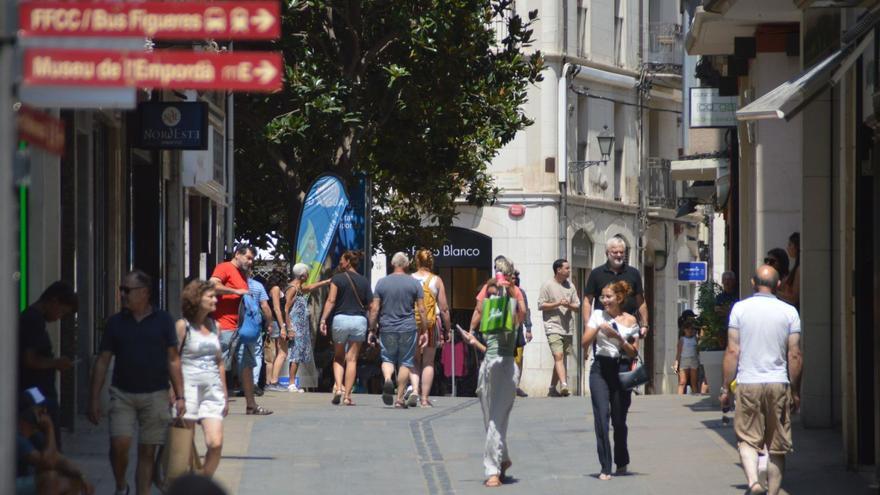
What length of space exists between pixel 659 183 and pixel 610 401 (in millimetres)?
34295

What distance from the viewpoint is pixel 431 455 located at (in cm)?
1581

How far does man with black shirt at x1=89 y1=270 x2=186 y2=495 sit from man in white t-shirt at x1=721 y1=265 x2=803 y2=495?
3791mm

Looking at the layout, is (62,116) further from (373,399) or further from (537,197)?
(537,197)

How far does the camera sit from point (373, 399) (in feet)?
72.5

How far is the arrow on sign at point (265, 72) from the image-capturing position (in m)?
5.75

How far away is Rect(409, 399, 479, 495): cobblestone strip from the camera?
1381 centimetres

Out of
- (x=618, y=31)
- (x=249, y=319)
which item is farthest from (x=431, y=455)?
(x=618, y=31)

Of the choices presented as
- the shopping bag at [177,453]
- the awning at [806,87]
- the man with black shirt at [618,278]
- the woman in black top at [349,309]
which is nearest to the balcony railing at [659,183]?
the woman in black top at [349,309]

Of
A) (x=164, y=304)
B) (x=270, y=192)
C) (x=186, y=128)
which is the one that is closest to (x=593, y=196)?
(x=270, y=192)

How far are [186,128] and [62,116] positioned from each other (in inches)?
160

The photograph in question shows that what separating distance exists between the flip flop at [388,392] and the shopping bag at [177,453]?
8224 millimetres

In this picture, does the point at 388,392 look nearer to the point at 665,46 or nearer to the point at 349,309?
the point at 349,309

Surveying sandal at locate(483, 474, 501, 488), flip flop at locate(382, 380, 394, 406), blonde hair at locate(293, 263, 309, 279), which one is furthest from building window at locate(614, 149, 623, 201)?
sandal at locate(483, 474, 501, 488)

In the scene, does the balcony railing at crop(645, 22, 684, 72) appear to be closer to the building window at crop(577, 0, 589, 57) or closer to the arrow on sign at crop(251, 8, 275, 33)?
the building window at crop(577, 0, 589, 57)
